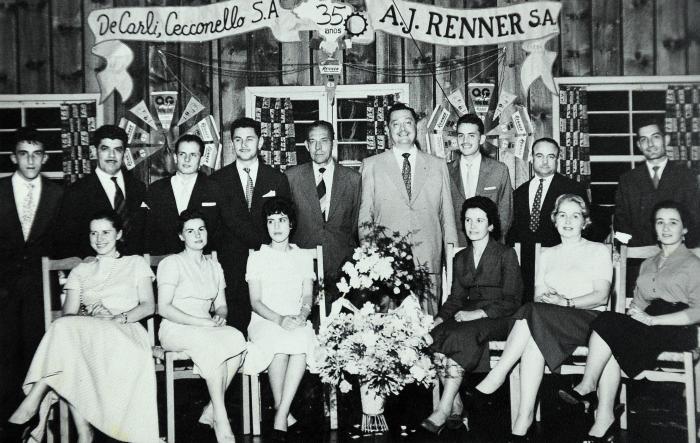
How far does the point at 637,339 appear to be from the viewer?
3.65 metres

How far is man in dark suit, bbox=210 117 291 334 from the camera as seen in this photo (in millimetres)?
4797

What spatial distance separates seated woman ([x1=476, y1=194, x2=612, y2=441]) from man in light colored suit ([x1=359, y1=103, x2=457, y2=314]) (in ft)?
2.62

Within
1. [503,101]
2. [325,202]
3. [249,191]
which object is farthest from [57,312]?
[503,101]

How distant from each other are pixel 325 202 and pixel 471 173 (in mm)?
1046

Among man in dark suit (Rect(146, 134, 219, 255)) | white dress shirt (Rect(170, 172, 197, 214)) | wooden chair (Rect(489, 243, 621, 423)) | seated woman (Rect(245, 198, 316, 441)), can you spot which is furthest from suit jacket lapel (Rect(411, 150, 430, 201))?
white dress shirt (Rect(170, 172, 197, 214))

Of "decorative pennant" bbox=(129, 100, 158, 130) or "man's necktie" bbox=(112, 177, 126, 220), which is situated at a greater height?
"decorative pennant" bbox=(129, 100, 158, 130)

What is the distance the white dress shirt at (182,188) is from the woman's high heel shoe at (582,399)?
8.74 feet

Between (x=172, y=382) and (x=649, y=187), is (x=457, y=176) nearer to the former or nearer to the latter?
(x=649, y=187)

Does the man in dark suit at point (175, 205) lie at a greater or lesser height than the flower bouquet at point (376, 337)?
greater

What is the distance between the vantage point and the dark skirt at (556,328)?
147 inches

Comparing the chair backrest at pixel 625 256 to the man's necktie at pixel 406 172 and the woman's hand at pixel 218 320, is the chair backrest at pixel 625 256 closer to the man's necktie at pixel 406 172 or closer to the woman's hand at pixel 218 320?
the man's necktie at pixel 406 172

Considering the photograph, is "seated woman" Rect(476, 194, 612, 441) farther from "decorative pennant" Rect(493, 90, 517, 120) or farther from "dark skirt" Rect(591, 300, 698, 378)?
"decorative pennant" Rect(493, 90, 517, 120)

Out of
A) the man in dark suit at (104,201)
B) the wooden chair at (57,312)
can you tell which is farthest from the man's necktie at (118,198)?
the wooden chair at (57,312)

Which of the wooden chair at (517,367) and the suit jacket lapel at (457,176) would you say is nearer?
the wooden chair at (517,367)
